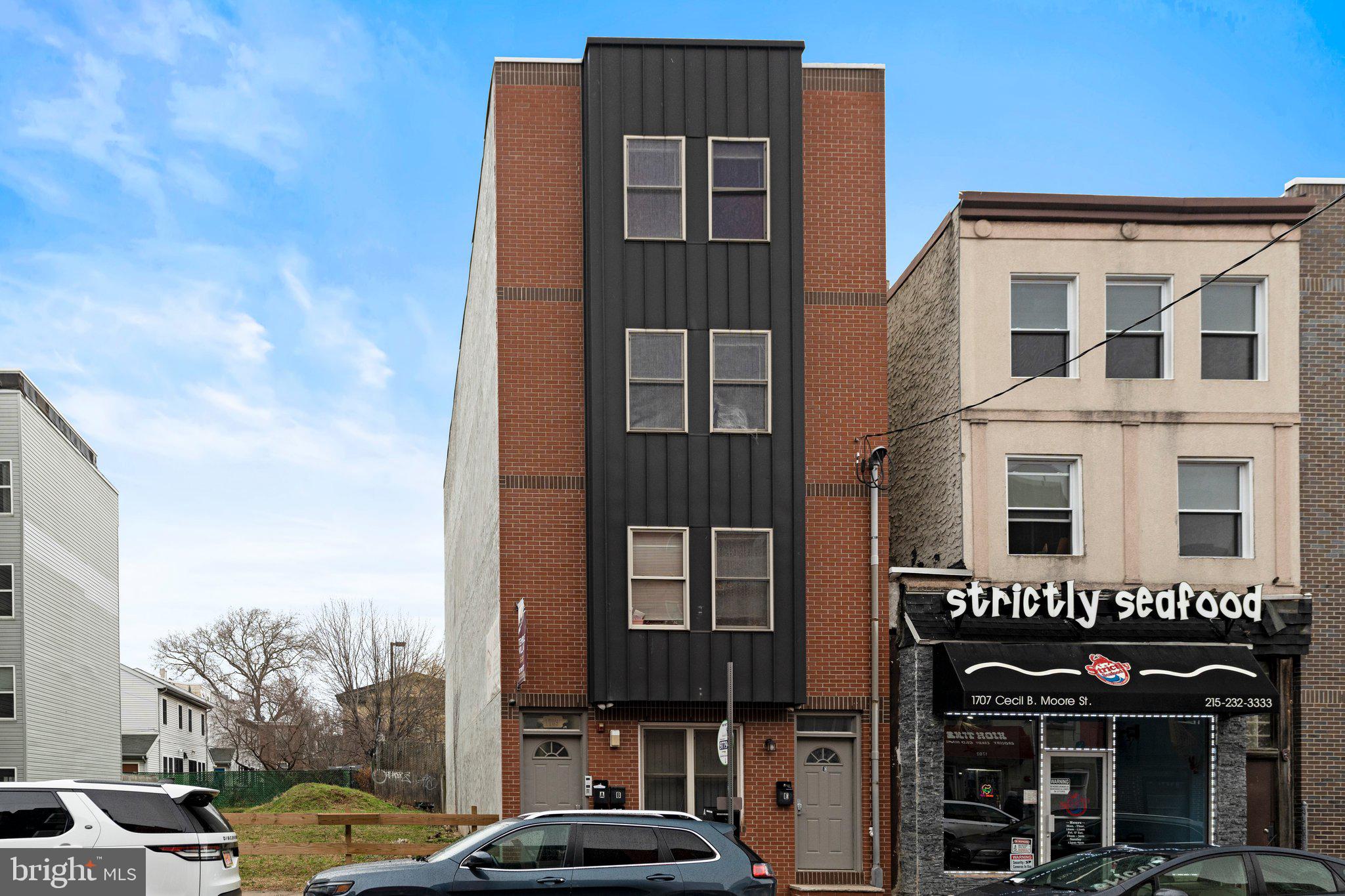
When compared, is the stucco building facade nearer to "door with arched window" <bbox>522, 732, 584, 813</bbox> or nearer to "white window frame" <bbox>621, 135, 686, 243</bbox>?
"white window frame" <bbox>621, 135, 686, 243</bbox>

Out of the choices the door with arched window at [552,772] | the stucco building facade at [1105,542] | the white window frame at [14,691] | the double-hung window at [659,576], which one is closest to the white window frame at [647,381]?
the double-hung window at [659,576]

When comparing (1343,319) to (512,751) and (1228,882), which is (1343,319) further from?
(512,751)

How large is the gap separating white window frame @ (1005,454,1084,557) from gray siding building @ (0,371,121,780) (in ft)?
85.9

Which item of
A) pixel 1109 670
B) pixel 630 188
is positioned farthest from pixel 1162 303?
pixel 630 188

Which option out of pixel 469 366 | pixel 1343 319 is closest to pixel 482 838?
pixel 1343 319

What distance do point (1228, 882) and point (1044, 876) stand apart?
5.80 feet

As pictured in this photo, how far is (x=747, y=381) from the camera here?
19938 millimetres

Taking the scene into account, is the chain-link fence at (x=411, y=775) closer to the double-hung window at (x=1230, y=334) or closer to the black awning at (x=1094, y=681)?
the black awning at (x=1094, y=681)

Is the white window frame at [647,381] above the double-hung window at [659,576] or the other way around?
above

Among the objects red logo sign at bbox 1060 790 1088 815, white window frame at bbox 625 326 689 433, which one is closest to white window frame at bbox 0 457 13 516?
white window frame at bbox 625 326 689 433

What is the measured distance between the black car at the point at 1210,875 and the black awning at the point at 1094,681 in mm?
5977

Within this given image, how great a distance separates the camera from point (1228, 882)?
12328mm

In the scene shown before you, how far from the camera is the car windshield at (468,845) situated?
41.2 feet

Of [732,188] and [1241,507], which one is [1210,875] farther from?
[732,188]
